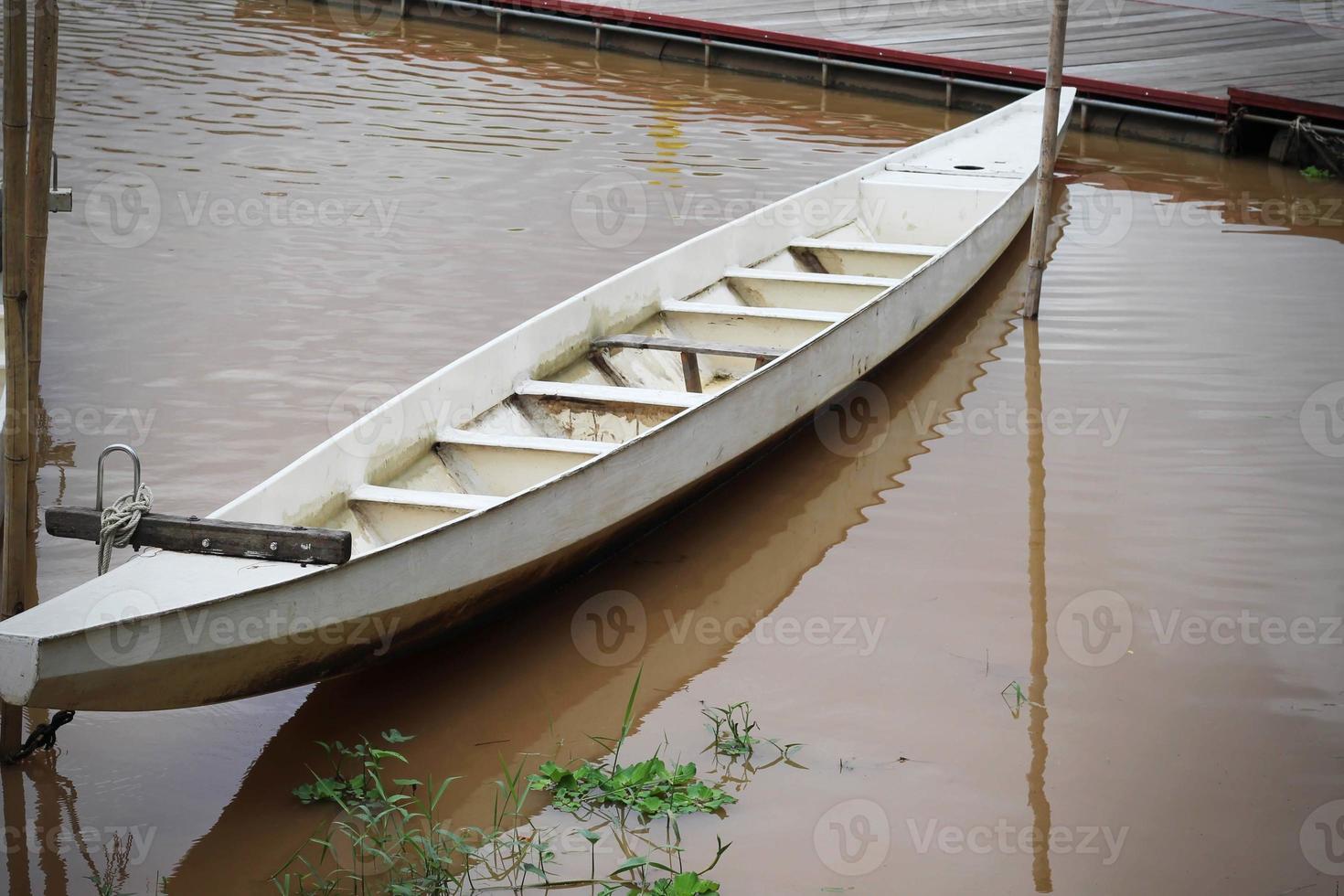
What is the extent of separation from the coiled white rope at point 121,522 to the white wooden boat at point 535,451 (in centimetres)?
9

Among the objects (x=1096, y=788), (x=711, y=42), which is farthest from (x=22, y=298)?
(x=711, y=42)

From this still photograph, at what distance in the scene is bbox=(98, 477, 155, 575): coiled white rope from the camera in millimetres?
3229

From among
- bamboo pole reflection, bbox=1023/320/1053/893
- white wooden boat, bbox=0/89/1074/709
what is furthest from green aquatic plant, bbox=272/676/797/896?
bamboo pole reflection, bbox=1023/320/1053/893

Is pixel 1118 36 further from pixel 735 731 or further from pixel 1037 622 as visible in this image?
pixel 735 731

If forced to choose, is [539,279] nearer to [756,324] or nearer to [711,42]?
[756,324]

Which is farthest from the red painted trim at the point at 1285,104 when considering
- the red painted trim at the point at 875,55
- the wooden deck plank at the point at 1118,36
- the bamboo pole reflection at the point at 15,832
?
the bamboo pole reflection at the point at 15,832

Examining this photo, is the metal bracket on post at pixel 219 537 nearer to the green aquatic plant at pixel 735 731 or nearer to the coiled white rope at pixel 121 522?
the coiled white rope at pixel 121 522

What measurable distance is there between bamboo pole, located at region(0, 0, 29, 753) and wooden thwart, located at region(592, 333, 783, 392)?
2747 millimetres

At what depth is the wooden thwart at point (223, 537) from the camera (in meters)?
3.26

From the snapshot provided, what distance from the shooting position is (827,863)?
3316mm

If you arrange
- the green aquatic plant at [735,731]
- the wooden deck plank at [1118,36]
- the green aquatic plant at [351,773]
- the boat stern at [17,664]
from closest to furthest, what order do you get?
the boat stern at [17,664] < the green aquatic plant at [351,773] < the green aquatic plant at [735,731] < the wooden deck plank at [1118,36]

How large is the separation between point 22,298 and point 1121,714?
137 inches

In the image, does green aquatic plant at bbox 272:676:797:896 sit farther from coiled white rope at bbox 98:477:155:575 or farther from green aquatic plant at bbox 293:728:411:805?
coiled white rope at bbox 98:477:155:575

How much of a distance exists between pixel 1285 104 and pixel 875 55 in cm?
418
